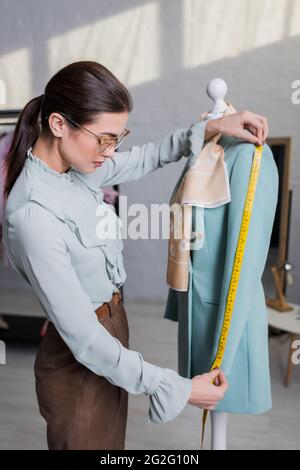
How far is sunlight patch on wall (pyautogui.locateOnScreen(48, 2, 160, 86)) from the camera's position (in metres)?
3.67

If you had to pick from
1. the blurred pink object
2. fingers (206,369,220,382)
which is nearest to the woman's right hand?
fingers (206,369,220,382)

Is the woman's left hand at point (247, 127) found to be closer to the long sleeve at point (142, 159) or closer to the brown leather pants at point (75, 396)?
the long sleeve at point (142, 159)

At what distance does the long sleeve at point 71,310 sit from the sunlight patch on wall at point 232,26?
297 centimetres

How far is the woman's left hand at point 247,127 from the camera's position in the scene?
3.97 feet

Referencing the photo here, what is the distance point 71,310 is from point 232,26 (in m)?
3.12

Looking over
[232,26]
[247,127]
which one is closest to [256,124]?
[247,127]

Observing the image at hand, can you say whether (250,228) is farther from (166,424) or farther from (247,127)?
(166,424)

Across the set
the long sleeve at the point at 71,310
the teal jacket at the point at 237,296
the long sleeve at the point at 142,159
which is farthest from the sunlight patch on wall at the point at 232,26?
the long sleeve at the point at 71,310

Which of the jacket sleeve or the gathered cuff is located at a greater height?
the jacket sleeve

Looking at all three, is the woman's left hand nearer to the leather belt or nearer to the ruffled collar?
the ruffled collar

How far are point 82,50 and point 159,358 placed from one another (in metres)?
2.60

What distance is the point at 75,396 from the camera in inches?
50.4

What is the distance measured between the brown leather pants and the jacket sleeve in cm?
36

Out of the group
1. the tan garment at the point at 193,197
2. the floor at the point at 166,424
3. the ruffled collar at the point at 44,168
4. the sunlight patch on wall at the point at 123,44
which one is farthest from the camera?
the sunlight patch on wall at the point at 123,44
